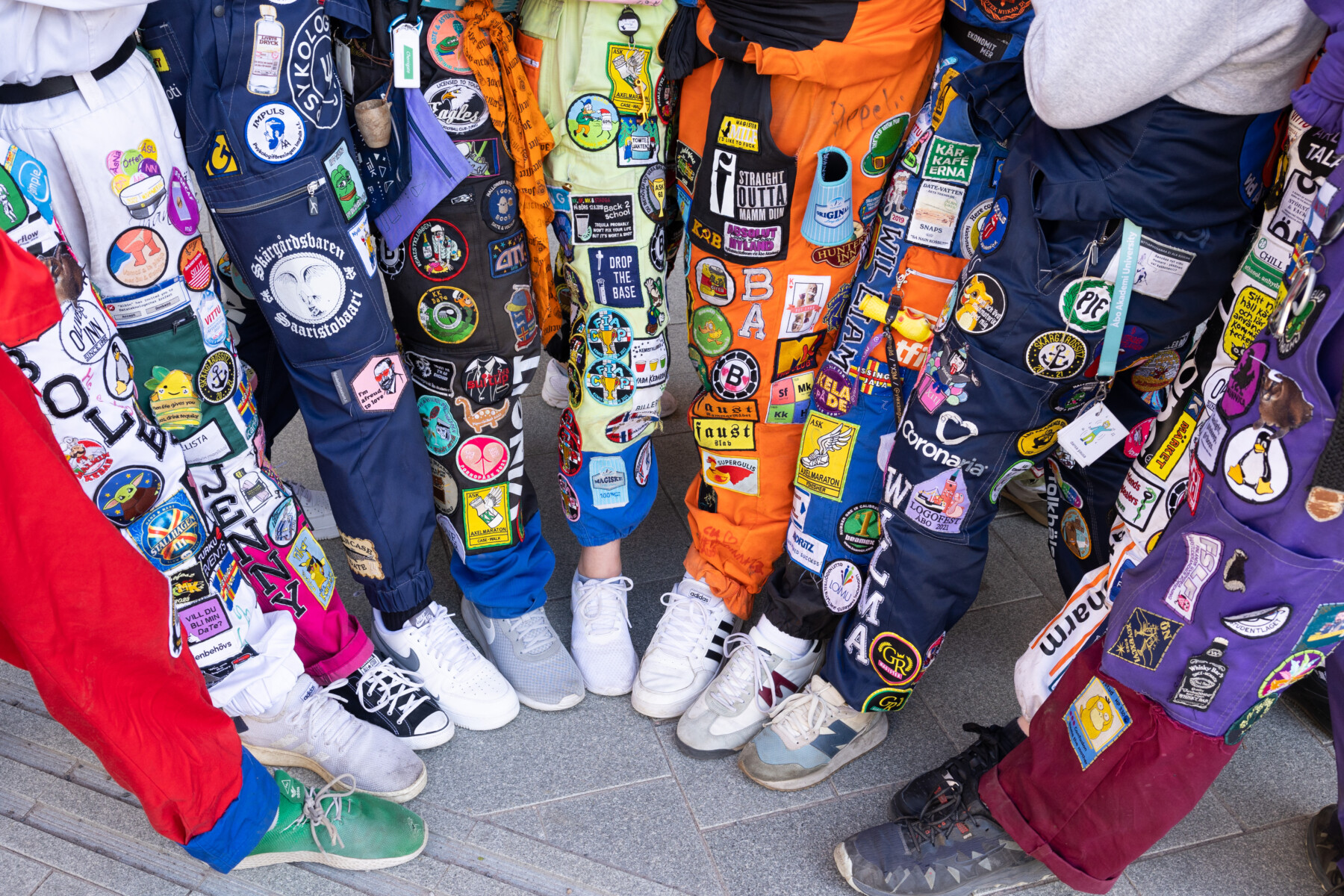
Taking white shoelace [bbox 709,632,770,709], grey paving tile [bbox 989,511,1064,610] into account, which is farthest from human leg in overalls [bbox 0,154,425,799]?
grey paving tile [bbox 989,511,1064,610]

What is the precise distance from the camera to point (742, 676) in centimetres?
162

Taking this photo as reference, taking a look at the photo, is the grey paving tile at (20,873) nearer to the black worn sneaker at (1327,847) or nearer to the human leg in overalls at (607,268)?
the human leg in overalls at (607,268)

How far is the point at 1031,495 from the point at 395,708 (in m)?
1.35

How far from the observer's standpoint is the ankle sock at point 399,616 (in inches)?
64.7

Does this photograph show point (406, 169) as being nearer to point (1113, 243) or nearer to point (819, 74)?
point (819, 74)

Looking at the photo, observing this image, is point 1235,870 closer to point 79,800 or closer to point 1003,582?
point 1003,582

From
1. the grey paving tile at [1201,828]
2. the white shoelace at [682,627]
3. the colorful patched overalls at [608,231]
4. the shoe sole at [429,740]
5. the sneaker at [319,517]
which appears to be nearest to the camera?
the colorful patched overalls at [608,231]

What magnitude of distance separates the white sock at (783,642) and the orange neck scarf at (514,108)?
71 cm

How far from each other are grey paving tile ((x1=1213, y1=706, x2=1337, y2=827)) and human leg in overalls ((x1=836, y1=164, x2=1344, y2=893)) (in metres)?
0.42

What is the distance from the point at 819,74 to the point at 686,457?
3.62 feet

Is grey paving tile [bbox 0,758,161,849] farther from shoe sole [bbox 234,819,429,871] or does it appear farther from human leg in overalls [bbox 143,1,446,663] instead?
human leg in overalls [bbox 143,1,446,663]

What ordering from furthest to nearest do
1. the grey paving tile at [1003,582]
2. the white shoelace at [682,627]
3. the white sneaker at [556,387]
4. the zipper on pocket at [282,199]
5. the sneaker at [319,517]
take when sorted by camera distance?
the white sneaker at [556,387] < the sneaker at [319,517] < the grey paving tile at [1003,582] < the white shoelace at [682,627] < the zipper on pocket at [282,199]

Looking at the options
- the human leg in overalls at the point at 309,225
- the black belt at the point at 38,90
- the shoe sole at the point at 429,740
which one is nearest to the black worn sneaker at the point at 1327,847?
the shoe sole at the point at 429,740

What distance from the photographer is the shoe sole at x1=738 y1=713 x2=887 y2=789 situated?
1531 mm
